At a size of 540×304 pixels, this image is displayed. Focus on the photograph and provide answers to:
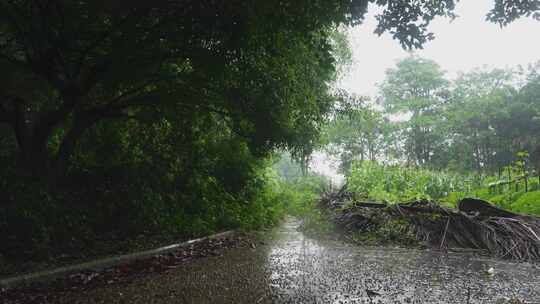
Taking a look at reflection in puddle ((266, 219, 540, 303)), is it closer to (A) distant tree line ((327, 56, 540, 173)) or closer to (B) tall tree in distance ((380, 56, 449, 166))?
(A) distant tree line ((327, 56, 540, 173))

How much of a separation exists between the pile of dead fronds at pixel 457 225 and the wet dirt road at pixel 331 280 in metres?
0.57

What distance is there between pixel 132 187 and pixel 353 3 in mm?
5188

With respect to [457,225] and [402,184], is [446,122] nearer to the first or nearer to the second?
[402,184]

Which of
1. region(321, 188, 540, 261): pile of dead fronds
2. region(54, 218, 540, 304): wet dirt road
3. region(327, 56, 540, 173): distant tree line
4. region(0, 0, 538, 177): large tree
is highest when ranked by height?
region(327, 56, 540, 173): distant tree line

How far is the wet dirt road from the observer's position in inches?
126

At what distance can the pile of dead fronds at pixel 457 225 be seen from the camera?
505 centimetres

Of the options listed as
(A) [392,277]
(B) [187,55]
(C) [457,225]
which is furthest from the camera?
(C) [457,225]

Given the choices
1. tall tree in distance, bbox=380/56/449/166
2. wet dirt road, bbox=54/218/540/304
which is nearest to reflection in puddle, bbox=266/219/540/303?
wet dirt road, bbox=54/218/540/304

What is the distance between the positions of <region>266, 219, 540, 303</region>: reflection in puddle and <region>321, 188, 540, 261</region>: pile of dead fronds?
57 cm

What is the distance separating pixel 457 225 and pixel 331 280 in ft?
10.9

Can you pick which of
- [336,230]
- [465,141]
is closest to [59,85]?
[336,230]

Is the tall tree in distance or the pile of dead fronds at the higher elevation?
the tall tree in distance

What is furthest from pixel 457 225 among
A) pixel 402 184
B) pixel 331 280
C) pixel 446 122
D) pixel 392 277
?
pixel 446 122

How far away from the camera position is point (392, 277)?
3.89m
